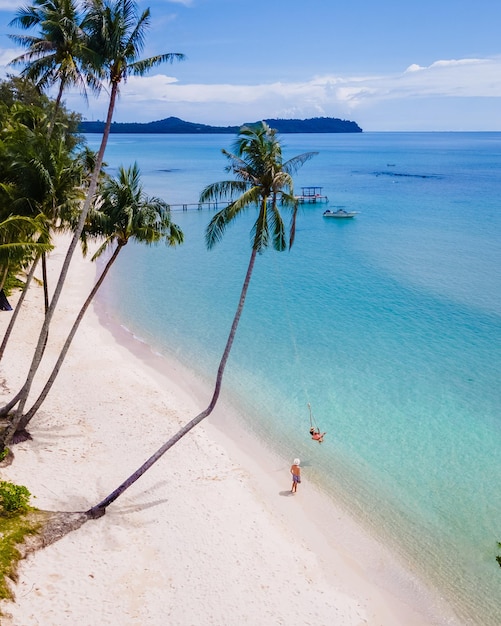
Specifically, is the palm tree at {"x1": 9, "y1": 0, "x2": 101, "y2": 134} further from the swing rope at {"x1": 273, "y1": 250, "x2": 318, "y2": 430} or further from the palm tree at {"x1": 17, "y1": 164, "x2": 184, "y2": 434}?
the swing rope at {"x1": 273, "y1": 250, "x2": 318, "y2": 430}

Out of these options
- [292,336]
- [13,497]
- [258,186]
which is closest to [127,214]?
[258,186]

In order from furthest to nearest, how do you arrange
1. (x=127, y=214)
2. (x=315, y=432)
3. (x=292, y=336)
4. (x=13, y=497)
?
(x=292, y=336)
(x=315, y=432)
(x=127, y=214)
(x=13, y=497)

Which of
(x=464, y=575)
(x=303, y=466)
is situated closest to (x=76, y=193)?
(x=303, y=466)

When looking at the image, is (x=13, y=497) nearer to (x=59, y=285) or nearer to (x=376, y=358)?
(x=59, y=285)

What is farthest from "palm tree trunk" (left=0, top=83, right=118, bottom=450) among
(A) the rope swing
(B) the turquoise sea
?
(A) the rope swing

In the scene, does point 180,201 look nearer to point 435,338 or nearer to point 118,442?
point 435,338
